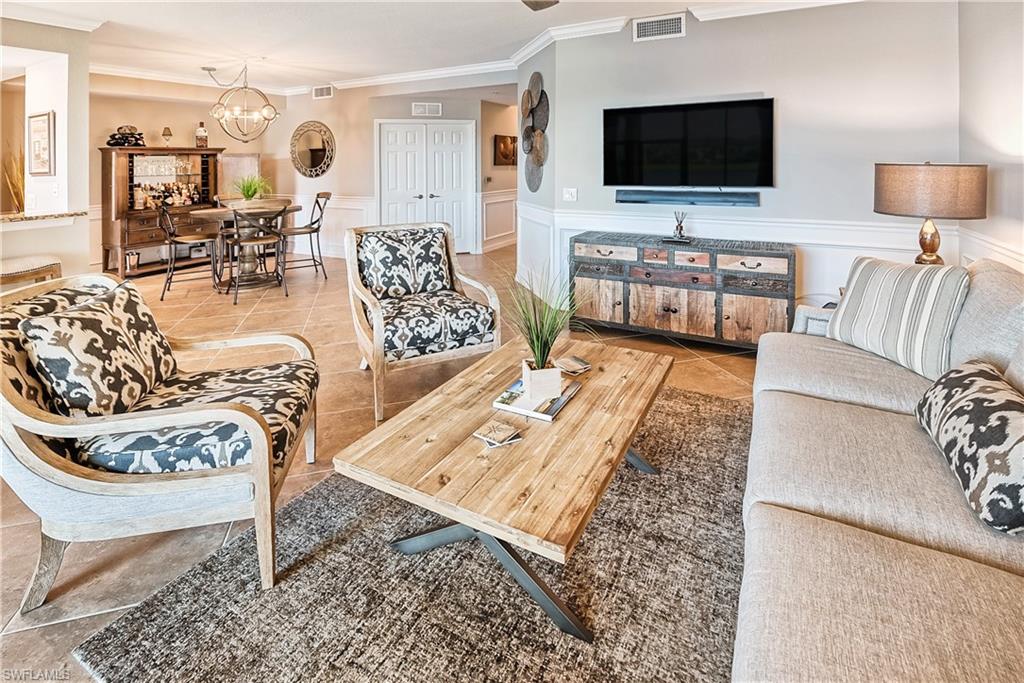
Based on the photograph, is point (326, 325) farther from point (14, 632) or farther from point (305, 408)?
point (14, 632)

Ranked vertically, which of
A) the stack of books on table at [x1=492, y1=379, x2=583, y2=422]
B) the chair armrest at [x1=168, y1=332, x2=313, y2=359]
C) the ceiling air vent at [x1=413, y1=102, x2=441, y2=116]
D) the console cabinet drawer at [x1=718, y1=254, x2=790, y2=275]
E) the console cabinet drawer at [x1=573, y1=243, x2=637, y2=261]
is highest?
the ceiling air vent at [x1=413, y1=102, x2=441, y2=116]

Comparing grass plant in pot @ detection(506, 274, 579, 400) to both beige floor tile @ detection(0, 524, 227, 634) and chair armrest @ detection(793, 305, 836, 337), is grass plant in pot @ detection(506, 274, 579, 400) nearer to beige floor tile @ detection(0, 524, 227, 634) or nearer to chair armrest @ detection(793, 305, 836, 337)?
beige floor tile @ detection(0, 524, 227, 634)

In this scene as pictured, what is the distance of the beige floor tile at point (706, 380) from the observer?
3443 millimetres

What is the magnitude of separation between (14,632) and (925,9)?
5.37 metres

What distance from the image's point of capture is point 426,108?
28.0 ft

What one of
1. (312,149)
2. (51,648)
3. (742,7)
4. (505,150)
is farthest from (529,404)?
(505,150)

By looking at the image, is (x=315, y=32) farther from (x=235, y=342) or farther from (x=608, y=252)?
(x=235, y=342)

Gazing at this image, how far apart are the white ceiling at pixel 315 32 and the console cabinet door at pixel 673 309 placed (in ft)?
6.83

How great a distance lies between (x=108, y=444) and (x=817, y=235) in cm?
439

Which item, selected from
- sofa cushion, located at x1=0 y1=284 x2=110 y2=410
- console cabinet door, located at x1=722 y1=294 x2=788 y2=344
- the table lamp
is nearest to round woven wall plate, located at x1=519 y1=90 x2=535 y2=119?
console cabinet door, located at x1=722 y1=294 x2=788 y2=344

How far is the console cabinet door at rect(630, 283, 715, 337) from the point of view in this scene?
13.8ft

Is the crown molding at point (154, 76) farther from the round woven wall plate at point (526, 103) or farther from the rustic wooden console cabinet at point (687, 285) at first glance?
the rustic wooden console cabinet at point (687, 285)

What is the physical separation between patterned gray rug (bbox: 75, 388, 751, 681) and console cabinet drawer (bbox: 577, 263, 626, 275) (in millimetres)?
2487

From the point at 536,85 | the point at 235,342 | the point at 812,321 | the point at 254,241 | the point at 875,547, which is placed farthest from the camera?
the point at 254,241
